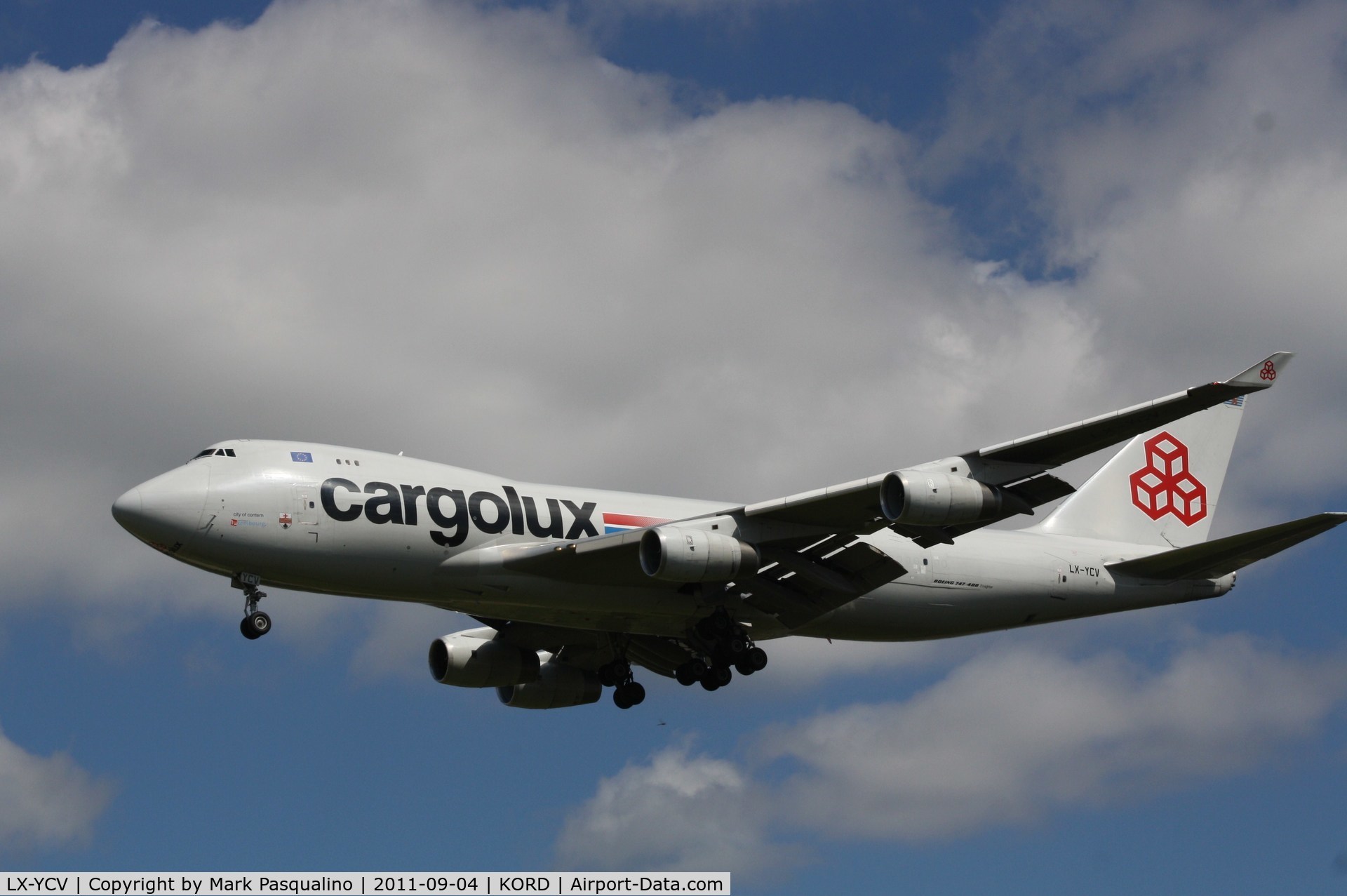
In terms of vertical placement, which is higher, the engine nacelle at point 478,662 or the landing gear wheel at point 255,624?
the engine nacelle at point 478,662

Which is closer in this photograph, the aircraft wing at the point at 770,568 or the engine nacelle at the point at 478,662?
the aircraft wing at the point at 770,568

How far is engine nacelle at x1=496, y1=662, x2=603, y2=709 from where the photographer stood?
4353 centimetres

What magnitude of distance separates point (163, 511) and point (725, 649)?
530 inches

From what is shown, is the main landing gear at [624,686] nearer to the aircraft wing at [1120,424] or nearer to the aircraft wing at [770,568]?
the aircraft wing at [770,568]

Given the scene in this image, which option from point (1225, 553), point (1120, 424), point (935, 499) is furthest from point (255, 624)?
point (1225, 553)

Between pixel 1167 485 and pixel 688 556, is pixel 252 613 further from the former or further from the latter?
pixel 1167 485

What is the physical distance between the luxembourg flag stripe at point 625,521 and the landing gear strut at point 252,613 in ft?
27.3

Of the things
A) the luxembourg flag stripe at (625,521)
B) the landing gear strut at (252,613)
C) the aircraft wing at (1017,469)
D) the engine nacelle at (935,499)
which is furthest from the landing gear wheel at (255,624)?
the engine nacelle at (935,499)

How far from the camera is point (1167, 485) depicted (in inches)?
1812

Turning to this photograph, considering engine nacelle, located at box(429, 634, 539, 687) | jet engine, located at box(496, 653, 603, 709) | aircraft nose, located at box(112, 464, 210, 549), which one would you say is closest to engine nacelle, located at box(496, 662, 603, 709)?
jet engine, located at box(496, 653, 603, 709)

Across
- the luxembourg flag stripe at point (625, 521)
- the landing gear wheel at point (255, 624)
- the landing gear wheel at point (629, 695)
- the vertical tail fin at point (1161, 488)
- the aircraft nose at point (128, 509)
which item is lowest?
the landing gear wheel at point (255, 624)

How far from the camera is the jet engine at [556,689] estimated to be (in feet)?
143

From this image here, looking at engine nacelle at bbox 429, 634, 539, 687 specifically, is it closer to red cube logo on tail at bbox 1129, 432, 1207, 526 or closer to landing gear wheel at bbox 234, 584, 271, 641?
landing gear wheel at bbox 234, 584, 271, 641

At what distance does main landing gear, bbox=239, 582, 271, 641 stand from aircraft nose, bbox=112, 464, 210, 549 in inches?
70.5
